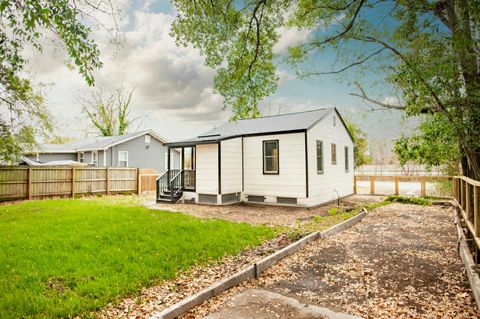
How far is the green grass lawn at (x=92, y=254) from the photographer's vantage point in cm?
360

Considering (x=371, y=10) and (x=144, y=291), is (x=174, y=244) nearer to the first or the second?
(x=144, y=291)

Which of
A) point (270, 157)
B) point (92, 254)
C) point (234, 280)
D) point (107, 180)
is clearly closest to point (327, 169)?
point (270, 157)

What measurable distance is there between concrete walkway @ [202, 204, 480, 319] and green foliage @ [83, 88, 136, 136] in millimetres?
33138

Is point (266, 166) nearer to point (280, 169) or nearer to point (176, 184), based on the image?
point (280, 169)

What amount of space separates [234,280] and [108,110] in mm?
35173

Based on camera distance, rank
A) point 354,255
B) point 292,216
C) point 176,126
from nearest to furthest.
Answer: point 354,255, point 292,216, point 176,126

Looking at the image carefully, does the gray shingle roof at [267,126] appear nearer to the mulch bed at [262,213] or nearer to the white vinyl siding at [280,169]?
the white vinyl siding at [280,169]

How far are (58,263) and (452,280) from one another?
623 cm

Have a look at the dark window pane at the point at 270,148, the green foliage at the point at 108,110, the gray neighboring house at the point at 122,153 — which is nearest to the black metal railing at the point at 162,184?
the dark window pane at the point at 270,148

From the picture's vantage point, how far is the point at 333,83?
371 inches

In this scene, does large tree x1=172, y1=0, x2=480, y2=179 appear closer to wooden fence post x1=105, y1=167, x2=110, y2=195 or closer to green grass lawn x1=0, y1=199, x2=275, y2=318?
green grass lawn x1=0, y1=199, x2=275, y2=318

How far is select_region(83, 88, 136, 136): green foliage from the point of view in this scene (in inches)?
1346

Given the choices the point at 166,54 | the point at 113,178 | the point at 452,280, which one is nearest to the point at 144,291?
the point at 452,280

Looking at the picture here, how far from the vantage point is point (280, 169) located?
41.9ft
